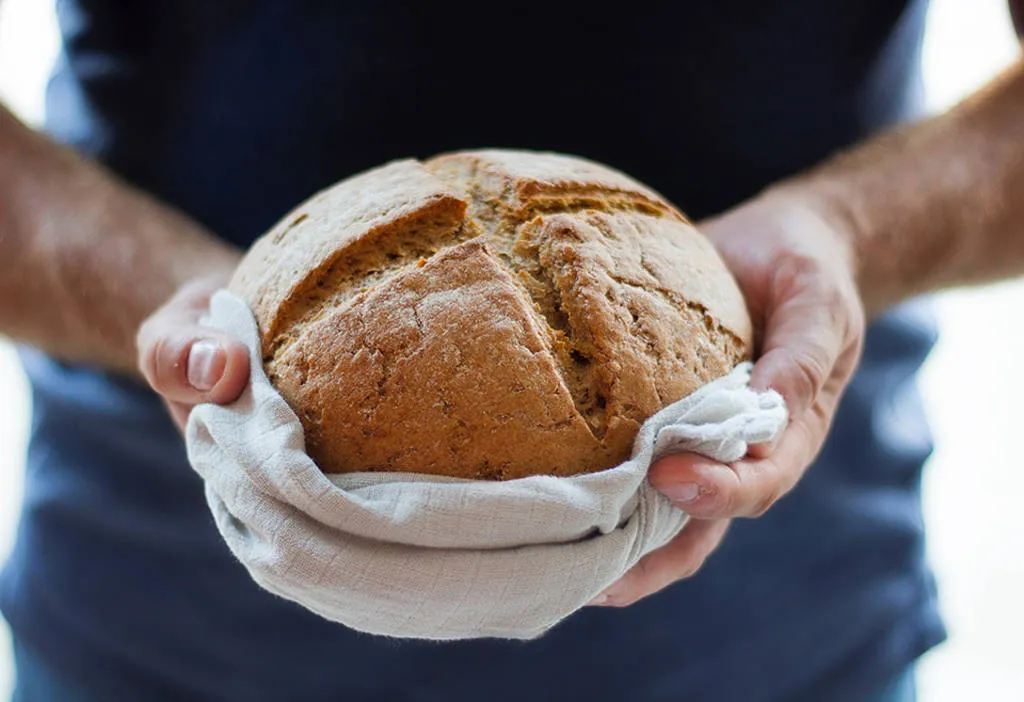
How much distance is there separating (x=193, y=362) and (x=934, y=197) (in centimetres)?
134

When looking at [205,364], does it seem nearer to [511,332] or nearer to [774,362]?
[511,332]

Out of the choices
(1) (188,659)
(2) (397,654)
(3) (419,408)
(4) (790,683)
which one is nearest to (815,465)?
(4) (790,683)

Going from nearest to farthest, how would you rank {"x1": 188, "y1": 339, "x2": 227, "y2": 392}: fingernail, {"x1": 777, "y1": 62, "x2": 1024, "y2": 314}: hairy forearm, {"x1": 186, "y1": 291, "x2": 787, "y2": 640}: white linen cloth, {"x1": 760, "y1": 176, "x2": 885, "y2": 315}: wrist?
{"x1": 186, "y1": 291, "x2": 787, "y2": 640}: white linen cloth < {"x1": 188, "y1": 339, "x2": 227, "y2": 392}: fingernail < {"x1": 760, "y1": 176, "x2": 885, "y2": 315}: wrist < {"x1": 777, "y1": 62, "x2": 1024, "y2": 314}: hairy forearm

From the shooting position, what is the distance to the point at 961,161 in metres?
1.80

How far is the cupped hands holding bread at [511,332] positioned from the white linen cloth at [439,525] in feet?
0.12

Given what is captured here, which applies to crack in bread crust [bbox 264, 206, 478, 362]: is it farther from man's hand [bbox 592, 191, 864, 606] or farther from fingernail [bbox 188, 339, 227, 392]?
man's hand [bbox 592, 191, 864, 606]

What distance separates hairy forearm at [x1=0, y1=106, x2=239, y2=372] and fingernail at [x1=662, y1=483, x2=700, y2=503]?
0.87 m

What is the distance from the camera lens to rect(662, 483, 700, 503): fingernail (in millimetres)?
1091

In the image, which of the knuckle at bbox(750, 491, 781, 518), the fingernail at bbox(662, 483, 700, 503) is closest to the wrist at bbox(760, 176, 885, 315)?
the knuckle at bbox(750, 491, 781, 518)

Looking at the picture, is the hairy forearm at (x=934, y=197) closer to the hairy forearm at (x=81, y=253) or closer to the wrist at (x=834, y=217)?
the wrist at (x=834, y=217)

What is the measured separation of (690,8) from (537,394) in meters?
0.92

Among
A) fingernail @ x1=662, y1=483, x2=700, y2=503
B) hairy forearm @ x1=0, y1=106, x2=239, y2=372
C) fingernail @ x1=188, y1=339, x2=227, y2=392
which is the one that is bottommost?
hairy forearm @ x1=0, y1=106, x2=239, y2=372

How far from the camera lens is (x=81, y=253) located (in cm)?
167

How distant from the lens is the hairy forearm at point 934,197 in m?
1.70
